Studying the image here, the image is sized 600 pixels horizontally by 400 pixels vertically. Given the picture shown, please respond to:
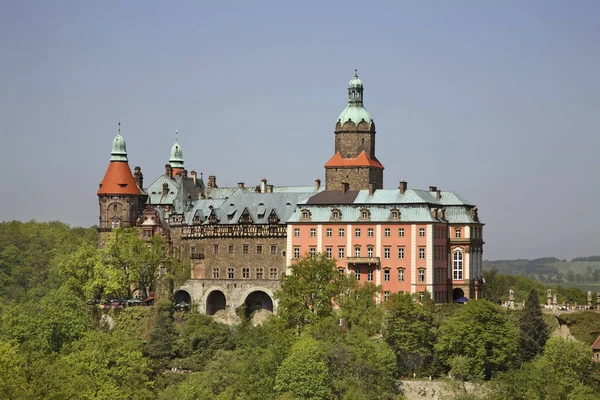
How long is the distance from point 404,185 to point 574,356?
23.3 meters

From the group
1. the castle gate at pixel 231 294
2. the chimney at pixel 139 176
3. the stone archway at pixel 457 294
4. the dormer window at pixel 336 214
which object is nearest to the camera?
the stone archway at pixel 457 294

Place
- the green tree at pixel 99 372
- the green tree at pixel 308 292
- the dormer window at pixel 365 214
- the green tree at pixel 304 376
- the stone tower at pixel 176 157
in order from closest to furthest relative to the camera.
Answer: the green tree at pixel 99 372 < the green tree at pixel 304 376 < the green tree at pixel 308 292 < the dormer window at pixel 365 214 < the stone tower at pixel 176 157

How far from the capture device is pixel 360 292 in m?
101

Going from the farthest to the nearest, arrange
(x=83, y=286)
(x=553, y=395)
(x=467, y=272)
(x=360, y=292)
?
(x=83, y=286) → (x=467, y=272) → (x=360, y=292) → (x=553, y=395)

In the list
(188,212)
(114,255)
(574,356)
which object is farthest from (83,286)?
(574,356)

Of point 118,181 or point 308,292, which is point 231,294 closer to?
point 308,292

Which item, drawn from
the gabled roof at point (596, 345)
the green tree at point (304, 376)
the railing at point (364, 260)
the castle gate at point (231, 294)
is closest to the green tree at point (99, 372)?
the green tree at point (304, 376)

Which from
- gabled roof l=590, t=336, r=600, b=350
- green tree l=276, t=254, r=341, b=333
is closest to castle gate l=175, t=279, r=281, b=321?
green tree l=276, t=254, r=341, b=333

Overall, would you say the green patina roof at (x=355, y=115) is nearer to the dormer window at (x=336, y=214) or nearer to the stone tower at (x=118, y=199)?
the dormer window at (x=336, y=214)

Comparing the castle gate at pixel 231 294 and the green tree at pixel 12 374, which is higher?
the castle gate at pixel 231 294

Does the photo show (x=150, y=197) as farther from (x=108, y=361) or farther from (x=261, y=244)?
(x=108, y=361)

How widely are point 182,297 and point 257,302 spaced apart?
292 inches

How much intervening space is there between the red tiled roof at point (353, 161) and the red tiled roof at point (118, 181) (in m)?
19.6

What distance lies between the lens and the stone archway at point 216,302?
115000mm
